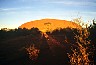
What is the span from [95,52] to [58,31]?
2661 centimetres

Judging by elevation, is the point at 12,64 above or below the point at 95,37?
below

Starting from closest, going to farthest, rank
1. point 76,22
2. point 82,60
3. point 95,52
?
1. point 76,22
2. point 82,60
3. point 95,52

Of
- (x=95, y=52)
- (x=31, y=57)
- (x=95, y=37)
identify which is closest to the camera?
(x=95, y=52)

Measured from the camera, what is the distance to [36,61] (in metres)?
25.2

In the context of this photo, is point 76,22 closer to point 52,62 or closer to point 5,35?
point 52,62

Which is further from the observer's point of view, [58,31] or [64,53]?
[58,31]

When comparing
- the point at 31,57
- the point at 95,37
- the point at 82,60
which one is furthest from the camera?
the point at 95,37

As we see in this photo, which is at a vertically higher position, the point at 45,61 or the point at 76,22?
the point at 76,22

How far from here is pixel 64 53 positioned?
27.9 m

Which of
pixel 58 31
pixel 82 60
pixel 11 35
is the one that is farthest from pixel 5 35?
pixel 82 60

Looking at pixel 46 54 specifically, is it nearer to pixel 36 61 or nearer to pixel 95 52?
pixel 36 61

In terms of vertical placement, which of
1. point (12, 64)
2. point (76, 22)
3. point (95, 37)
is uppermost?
point (76, 22)

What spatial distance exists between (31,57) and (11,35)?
26740 millimetres

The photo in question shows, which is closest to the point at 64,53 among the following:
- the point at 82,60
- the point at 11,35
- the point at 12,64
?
the point at 12,64
